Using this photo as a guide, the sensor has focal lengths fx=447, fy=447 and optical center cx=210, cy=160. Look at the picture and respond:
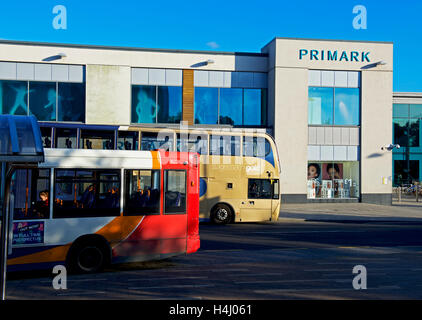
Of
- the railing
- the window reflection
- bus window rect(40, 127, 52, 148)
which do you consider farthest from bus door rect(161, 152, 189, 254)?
the railing

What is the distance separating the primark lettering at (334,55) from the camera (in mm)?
30188

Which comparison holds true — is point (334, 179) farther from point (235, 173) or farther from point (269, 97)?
point (235, 173)

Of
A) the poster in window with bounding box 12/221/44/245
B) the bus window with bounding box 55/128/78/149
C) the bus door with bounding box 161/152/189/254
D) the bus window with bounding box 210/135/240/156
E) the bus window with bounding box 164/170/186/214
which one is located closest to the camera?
the poster in window with bounding box 12/221/44/245

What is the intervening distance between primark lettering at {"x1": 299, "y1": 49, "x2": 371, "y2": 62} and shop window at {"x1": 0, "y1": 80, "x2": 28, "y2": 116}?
18.3m

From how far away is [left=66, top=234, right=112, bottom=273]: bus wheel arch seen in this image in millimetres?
9409

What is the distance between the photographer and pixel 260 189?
19750 mm

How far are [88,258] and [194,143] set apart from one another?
9834 mm

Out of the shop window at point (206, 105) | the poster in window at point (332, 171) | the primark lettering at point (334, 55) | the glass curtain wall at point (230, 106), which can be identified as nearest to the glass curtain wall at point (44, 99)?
the shop window at point (206, 105)

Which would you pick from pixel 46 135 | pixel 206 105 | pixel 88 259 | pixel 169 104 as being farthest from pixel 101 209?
pixel 206 105

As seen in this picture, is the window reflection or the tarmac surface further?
the window reflection

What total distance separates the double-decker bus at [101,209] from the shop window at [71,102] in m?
20.1

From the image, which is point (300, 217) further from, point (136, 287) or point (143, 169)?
point (136, 287)

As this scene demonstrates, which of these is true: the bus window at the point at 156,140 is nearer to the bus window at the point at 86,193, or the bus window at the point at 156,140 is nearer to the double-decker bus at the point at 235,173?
the double-decker bus at the point at 235,173

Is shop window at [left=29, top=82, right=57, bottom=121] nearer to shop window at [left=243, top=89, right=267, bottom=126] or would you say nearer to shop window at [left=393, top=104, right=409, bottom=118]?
shop window at [left=243, top=89, right=267, bottom=126]
